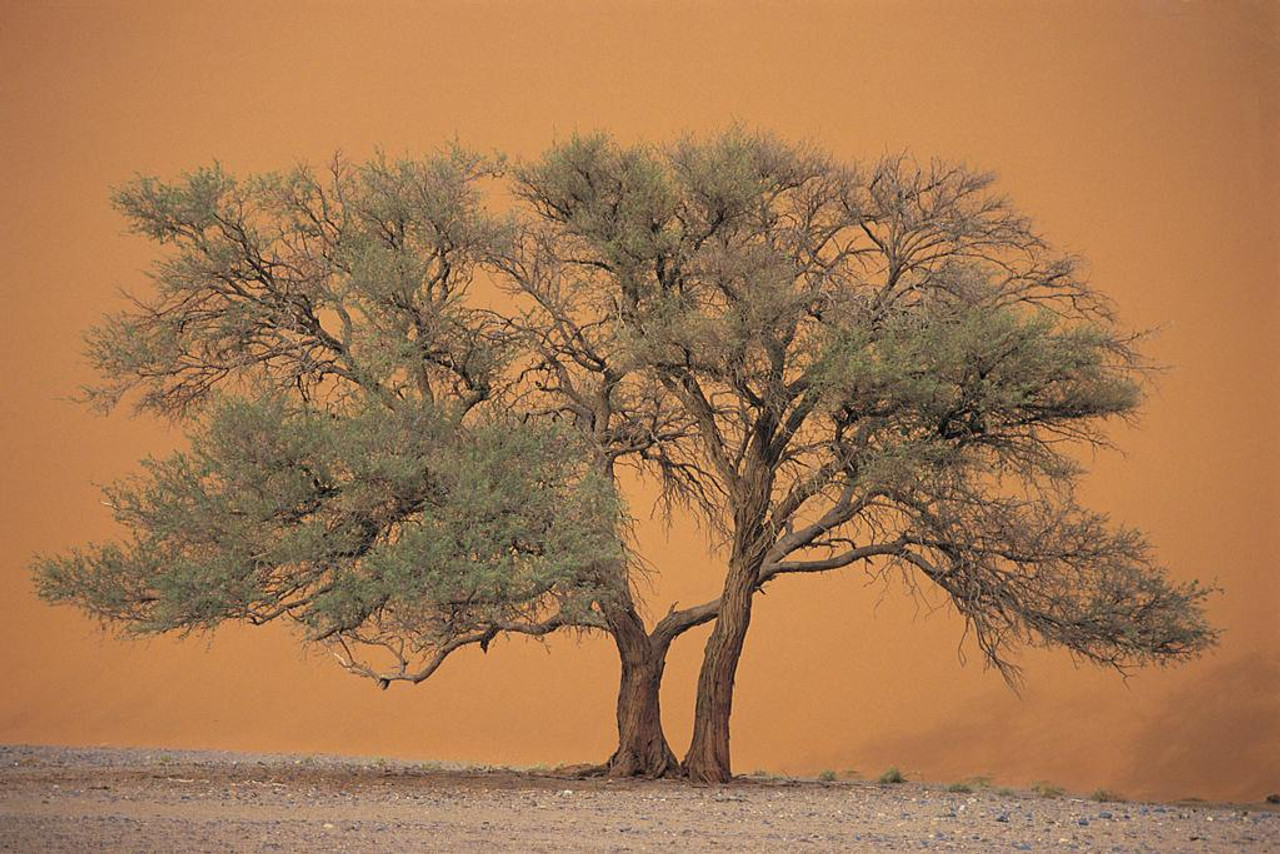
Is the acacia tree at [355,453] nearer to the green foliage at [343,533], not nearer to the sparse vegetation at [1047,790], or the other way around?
the green foliage at [343,533]

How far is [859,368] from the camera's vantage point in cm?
1888

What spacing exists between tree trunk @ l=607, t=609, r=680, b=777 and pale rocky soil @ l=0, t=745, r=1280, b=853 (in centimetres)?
67

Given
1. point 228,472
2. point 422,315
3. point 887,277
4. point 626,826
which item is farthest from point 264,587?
point 887,277

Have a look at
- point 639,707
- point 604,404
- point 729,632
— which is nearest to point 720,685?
point 729,632

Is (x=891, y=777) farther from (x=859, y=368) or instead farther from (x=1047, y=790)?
(x=859, y=368)

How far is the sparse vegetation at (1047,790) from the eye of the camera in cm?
2255

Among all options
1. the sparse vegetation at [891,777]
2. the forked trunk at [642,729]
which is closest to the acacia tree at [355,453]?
the forked trunk at [642,729]

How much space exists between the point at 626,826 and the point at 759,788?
236 inches

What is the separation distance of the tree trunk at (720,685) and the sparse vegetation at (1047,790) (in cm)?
480

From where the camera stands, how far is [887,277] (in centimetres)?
2089

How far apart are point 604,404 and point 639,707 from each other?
418cm

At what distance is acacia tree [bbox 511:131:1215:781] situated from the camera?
1952cm

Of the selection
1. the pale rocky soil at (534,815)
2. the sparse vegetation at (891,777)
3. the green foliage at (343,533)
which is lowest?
the pale rocky soil at (534,815)

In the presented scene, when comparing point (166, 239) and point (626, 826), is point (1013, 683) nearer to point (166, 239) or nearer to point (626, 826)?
point (626, 826)
